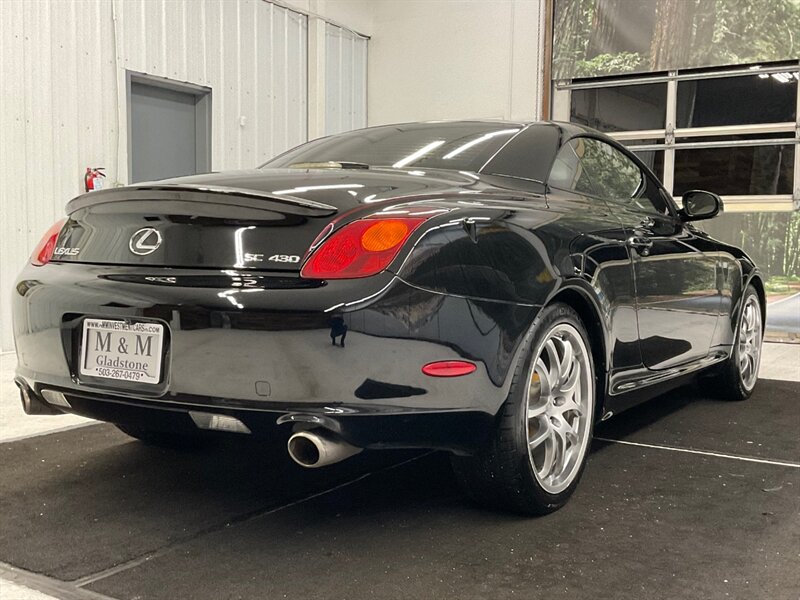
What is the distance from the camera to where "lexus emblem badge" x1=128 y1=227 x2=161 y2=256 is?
82.0 inches

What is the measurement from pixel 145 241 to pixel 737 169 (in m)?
7.57

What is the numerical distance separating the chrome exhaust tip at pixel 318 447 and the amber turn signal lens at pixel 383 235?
1.43 feet

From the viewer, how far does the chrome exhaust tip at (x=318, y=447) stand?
1.88 meters

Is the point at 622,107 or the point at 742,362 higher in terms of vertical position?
the point at 622,107

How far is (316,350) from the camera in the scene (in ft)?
6.08

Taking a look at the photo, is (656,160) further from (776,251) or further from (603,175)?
(603,175)

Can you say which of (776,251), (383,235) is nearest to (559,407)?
(383,235)

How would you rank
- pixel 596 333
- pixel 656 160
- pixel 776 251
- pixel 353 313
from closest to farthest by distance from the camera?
pixel 353 313
pixel 596 333
pixel 776 251
pixel 656 160

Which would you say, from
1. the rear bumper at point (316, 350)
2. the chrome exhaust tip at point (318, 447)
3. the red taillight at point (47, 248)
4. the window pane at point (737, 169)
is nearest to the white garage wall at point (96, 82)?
the red taillight at point (47, 248)

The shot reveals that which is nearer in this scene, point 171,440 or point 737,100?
point 171,440

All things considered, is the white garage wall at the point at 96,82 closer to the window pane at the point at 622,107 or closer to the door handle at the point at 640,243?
the window pane at the point at 622,107

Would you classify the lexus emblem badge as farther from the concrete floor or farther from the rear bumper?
the concrete floor

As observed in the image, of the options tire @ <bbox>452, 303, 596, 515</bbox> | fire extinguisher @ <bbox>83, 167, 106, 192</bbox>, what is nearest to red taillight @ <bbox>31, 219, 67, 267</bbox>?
tire @ <bbox>452, 303, 596, 515</bbox>

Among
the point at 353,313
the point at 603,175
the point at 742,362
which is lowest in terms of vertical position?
the point at 742,362
